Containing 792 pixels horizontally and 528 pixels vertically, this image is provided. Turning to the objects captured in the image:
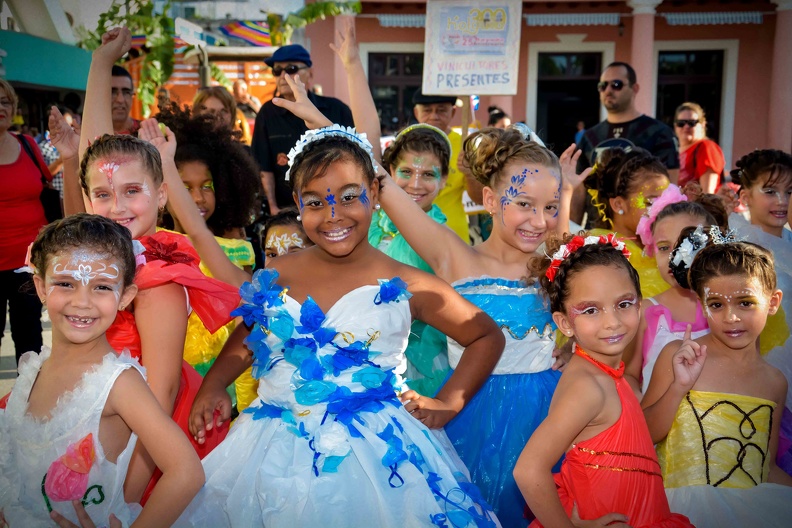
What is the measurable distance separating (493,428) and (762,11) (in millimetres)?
15779

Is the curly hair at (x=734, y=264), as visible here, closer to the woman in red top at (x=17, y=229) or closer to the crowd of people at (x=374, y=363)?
the crowd of people at (x=374, y=363)

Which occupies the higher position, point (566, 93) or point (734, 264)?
Answer: point (566, 93)

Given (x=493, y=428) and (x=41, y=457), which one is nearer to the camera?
(x=41, y=457)

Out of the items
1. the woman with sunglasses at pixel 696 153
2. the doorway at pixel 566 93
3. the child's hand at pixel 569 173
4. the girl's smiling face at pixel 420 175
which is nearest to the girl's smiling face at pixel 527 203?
the child's hand at pixel 569 173

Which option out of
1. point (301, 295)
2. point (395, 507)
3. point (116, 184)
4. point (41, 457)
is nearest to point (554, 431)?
point (395, 507)

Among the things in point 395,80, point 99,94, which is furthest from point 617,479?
point 395,80

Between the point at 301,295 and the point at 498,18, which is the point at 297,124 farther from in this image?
the point at 301,295

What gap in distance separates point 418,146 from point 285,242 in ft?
3.13

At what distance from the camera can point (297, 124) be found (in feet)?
19.2

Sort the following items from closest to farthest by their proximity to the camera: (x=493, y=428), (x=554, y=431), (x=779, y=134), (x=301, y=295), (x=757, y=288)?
(x=554, y=431) < (x=301, y=295) < (x=757, y=288) < (x=493, y=428) < (x=779, y=134)

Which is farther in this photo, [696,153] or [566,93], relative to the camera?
[566,93]

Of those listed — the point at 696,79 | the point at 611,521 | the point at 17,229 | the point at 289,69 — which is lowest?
the point at 611,521

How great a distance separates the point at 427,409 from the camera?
2.51 metres

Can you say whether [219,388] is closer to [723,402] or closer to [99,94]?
[99,94]
